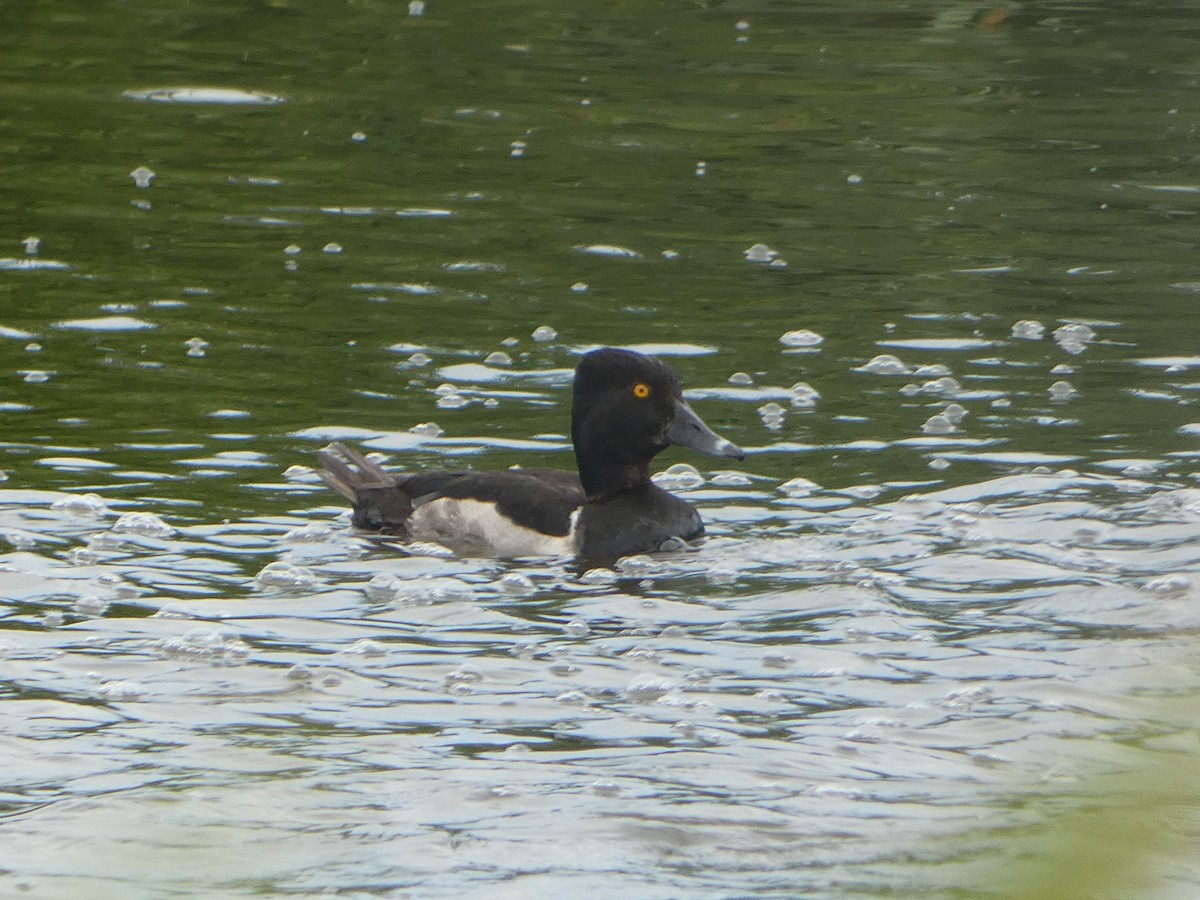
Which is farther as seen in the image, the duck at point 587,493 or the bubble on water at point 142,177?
the bubble on water at point 142,177

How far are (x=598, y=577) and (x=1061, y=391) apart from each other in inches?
151

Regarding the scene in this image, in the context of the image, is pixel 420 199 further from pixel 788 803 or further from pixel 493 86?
pixel 788 803

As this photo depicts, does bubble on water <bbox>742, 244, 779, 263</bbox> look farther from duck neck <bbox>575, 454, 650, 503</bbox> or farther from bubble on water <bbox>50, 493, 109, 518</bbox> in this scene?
bubble on water <bbox>50, 493, 109, 518</bbox>

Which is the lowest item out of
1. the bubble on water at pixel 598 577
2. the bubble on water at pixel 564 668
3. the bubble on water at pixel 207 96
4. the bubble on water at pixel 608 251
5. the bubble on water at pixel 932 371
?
the bubble on water at pixel 564 668

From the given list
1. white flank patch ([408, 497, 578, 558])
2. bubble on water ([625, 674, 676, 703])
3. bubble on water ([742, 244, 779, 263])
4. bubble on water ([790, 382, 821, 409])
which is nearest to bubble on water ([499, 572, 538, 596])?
white flank patch ([408, 497, 578, 558])

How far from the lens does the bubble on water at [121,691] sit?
20.0 feet

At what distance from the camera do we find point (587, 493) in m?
8.59

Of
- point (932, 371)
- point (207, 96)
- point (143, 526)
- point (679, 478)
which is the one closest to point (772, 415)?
point (679, 478)

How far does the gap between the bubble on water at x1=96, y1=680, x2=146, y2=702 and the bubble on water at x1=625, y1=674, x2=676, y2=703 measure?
161 centimetres

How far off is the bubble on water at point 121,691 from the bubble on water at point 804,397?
16.9 feet

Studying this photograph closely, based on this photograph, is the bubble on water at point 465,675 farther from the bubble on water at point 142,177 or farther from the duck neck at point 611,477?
the bubble on water at point 142,177

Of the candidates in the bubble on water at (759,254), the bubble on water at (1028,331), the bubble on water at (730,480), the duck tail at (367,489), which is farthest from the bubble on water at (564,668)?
the bubble on water at (759,254)

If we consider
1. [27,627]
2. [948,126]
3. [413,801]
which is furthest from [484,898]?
[948,126]

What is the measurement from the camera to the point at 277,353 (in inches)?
457
